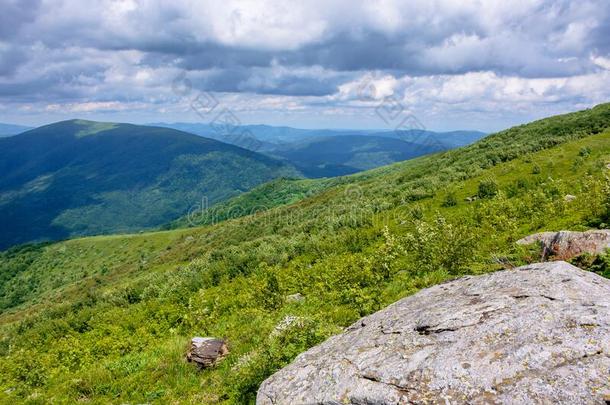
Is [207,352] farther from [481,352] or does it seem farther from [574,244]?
[574,244]

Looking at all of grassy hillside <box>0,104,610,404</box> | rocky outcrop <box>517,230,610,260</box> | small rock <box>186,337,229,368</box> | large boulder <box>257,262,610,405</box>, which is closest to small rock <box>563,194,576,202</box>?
grassy hillside <box>0,104,610,404</box>

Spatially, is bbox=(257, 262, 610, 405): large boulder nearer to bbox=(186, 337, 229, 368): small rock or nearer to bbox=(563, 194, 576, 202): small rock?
bbox=(186, 337, 229, 368): small rock

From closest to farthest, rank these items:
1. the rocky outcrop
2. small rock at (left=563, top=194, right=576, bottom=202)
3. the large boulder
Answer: the large boulder
the rocky outcrop
small rock at (left=563, top=194, right=576, bottom=202)

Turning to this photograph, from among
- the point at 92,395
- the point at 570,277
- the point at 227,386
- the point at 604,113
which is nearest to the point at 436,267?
the point at 570,277

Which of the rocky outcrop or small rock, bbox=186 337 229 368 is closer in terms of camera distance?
the rocky outcrop

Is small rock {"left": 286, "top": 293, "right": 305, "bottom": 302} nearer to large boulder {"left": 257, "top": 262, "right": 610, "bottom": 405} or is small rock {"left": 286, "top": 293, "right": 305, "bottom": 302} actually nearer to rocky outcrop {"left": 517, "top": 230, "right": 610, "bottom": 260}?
large boulder {"left": 257, "top": 262, "right": 610, "bottom": 405}

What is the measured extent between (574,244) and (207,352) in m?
10.5

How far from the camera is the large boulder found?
15.1 ft

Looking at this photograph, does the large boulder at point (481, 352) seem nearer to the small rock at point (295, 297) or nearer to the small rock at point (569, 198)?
the small rock at point (295, 297)

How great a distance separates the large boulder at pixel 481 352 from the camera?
181 inches

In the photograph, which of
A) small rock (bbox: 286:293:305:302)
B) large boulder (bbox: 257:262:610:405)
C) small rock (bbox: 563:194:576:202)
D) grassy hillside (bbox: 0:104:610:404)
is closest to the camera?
large boulder (bbox: 257:262:610:405)

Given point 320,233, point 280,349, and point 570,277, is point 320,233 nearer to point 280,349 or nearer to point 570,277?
point 280,349

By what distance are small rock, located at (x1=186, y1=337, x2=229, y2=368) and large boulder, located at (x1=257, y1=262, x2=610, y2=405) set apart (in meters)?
4.43

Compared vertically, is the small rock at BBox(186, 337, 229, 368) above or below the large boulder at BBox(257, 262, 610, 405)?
below
